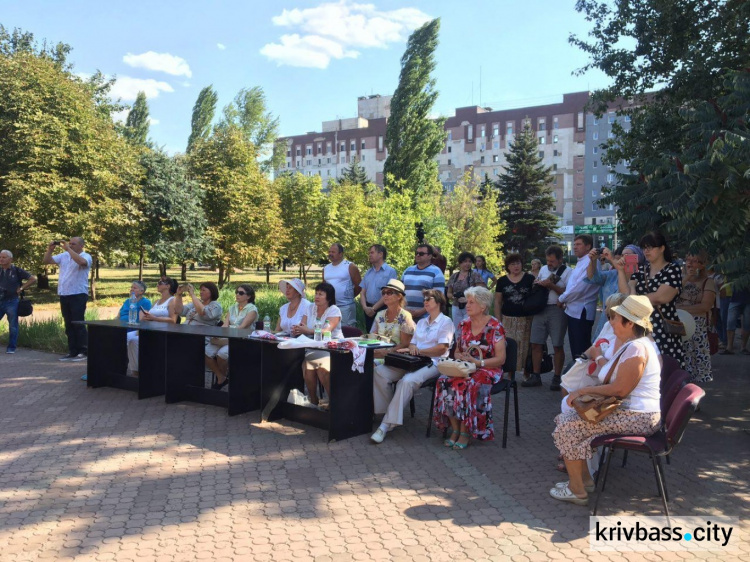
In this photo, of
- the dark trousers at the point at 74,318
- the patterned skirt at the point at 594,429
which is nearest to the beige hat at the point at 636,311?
the patterned skirt at the point at 594,429

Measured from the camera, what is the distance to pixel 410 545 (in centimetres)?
404

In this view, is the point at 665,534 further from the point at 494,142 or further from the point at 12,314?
the point at 494,142

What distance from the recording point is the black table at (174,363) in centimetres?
732

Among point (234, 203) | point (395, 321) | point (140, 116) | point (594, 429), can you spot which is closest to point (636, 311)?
point (594, 429)

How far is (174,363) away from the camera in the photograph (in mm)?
7883

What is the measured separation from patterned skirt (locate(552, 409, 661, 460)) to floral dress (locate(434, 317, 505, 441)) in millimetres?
1402

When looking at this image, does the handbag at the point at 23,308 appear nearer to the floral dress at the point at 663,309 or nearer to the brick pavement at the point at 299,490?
the brick pavement at the point at 299,490

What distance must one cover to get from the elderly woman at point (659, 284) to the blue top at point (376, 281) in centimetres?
340

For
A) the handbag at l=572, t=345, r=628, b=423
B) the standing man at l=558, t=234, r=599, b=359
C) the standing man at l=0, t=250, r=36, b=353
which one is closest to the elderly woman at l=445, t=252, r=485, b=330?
the standing man at l=558, t=234, r=599, b=359

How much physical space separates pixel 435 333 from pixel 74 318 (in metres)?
7.10

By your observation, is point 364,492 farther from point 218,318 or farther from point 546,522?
point 218,318

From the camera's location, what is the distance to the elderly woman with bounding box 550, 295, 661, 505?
4.45 metres

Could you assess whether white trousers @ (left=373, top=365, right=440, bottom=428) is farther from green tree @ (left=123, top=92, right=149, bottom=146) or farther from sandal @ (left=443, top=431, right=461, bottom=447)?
green tree @ (left=123, top=92, right=149, bottom=146)

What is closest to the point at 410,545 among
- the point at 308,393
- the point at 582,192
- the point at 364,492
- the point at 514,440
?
the point at 364,492
